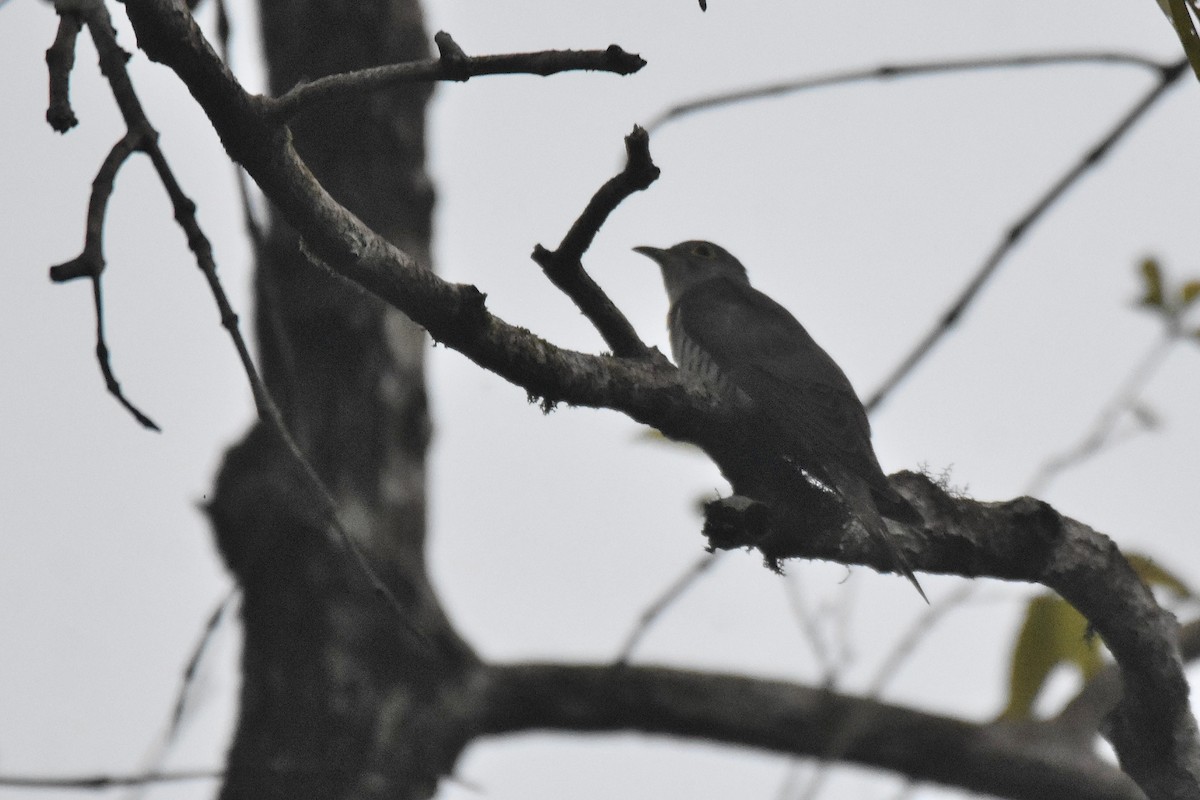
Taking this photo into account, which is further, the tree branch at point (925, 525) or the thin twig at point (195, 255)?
the tree branch at point (925, 525)

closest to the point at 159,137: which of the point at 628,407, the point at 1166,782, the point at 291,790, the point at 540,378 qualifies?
the point at 540,378

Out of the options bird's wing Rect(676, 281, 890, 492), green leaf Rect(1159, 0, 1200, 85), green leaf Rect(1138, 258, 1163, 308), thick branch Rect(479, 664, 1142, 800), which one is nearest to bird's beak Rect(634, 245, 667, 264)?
bird's wing Rect(676, 281, 890, 492)

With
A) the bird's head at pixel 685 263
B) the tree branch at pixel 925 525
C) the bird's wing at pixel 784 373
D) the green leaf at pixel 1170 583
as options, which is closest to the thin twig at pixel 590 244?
the tree branch at pixel 925 525

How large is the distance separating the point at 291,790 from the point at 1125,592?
11.2 feet

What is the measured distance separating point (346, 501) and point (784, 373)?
90.1 inches

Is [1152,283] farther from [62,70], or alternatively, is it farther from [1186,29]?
[62,70]

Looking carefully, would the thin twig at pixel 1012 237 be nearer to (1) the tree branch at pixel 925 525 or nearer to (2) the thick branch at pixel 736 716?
(1) the tree branch at pixel 925 525

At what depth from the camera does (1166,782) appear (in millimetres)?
3135

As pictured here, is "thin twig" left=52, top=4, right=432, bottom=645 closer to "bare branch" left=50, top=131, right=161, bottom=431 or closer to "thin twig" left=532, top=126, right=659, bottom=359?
"bare branch" left=50, top=131, right=161, bottom=431

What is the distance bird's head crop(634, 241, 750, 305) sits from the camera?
713 cm

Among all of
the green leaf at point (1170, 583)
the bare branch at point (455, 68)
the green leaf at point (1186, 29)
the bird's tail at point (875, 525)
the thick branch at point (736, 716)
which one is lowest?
the thick branch at point (736, 716)

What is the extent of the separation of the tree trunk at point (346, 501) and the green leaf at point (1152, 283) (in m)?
2.79

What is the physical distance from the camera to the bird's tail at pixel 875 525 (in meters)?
3.01

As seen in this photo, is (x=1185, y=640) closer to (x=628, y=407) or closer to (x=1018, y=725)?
(x=1018, y=725)
